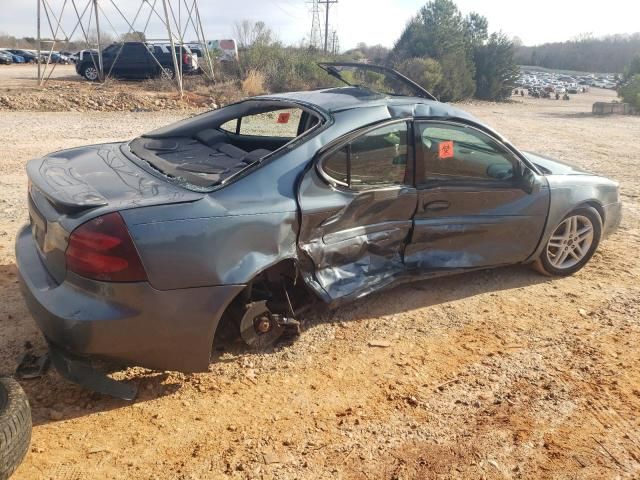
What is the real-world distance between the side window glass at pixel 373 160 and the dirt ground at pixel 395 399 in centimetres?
100

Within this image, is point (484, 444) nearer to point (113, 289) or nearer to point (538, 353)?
point (538, 353)

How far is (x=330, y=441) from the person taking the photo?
259 cm

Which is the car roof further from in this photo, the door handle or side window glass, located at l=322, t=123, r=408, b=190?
the door handle

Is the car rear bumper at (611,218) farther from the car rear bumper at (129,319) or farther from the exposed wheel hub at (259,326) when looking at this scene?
the car rear bumper at (129,319)

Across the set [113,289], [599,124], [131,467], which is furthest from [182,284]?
[599,124]

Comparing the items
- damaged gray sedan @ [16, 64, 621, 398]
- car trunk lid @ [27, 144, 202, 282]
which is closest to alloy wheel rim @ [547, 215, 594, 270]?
damaged gray sedan @ [16, 64, 621, 398]

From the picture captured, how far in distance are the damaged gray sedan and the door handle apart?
0.04ft

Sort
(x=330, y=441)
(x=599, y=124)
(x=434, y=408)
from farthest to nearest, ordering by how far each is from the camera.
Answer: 1. (x=599, y=124)
2. (x=434, y=408)
3. (x=330, y=441)

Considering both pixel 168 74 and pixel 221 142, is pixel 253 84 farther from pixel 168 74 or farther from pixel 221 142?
pixel 221 142

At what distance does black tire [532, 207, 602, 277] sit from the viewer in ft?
14.7

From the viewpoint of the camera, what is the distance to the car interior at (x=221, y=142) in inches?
126

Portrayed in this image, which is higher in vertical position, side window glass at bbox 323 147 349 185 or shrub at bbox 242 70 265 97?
shrub at bbox 242 70 265 97

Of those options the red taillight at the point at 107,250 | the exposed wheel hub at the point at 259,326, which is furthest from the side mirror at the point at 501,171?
the red taillight at the point at 107,250

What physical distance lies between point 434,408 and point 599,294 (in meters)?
2.24
